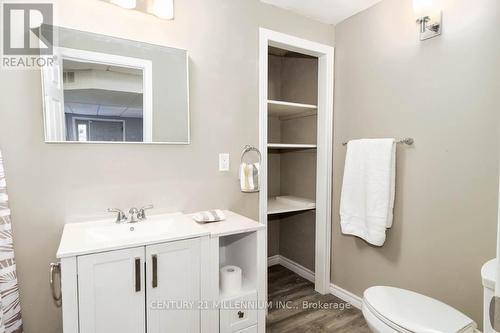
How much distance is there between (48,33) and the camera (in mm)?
1396

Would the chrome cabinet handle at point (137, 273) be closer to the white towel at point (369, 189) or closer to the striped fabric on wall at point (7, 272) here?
the striped fabric on wall at point (7, 272)

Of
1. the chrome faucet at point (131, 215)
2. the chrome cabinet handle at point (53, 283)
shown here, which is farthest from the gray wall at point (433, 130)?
the chrome cabinet handle at point (53, 283)

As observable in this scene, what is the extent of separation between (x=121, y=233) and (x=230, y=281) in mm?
654

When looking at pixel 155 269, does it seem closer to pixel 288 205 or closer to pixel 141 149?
pixel 141 149

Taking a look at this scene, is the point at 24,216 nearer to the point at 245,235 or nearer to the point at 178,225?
the point at 178,225

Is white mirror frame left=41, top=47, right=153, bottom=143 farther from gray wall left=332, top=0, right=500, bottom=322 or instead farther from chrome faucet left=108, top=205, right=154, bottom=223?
gray wall left=332, top=0, right=500, bottom=322

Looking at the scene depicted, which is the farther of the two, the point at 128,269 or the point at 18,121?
the point at 18,121

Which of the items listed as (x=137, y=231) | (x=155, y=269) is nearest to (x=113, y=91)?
(x=137, y=231)

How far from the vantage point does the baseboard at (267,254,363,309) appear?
7.39 feet

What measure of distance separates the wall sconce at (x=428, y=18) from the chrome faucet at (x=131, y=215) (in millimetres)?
2012

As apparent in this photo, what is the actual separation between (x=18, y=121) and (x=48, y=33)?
47cm

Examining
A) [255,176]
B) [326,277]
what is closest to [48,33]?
[255,176]

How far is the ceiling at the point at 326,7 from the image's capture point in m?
2.00

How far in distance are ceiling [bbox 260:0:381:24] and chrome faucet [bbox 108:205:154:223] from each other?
1.69 metres
